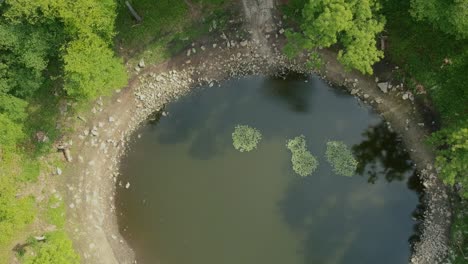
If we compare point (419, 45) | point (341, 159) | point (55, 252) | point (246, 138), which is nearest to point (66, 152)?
point (55, 252)

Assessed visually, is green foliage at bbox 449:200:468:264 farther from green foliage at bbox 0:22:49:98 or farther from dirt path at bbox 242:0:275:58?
green foliage at bbox 0:22:49:98

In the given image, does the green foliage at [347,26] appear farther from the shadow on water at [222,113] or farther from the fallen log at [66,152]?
the fallen log at [66,152]

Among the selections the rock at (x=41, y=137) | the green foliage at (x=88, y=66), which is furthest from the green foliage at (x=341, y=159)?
the rock at (x=41, y=137)

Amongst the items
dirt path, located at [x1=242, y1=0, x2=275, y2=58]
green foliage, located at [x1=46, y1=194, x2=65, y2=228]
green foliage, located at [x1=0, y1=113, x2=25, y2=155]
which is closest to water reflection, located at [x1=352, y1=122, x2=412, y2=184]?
dirt path, located at [x1=242, y1=0, x2=275, y2=58]

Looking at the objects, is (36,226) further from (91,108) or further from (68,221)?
(91,108)


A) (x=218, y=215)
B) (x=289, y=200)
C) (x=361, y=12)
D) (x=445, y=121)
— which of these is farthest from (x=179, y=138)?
(x=445, y=121)

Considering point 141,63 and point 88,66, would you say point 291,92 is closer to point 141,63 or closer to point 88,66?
point 141,63
